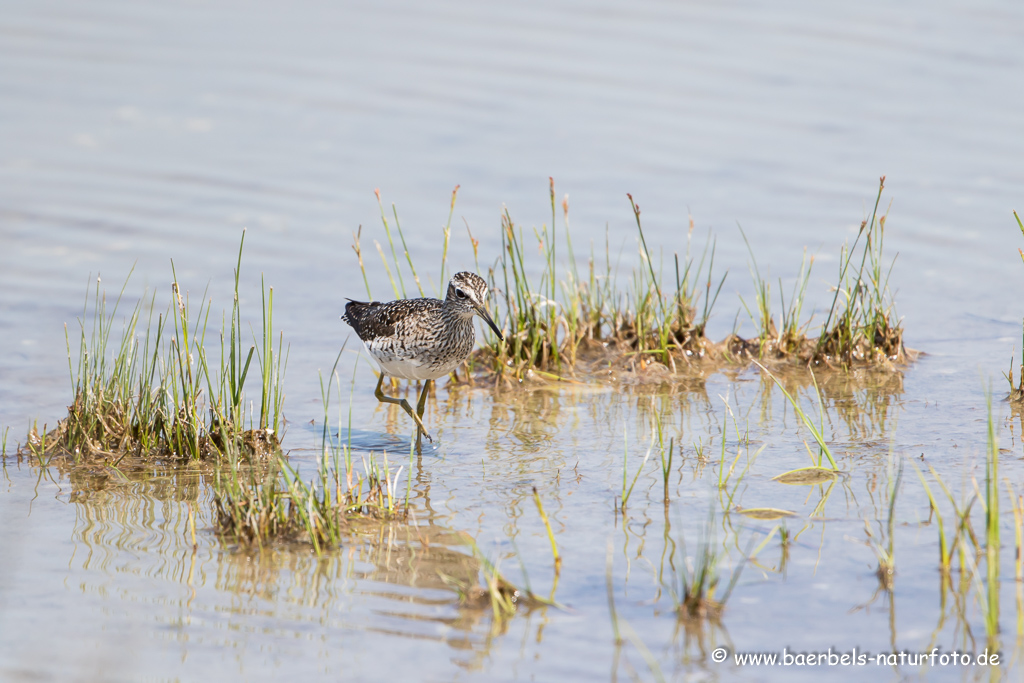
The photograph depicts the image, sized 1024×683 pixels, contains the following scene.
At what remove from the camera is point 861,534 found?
5.99 meters

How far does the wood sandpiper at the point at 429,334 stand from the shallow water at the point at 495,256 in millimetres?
528

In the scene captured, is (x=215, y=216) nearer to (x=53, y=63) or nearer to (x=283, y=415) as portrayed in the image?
(x=283, y=415)

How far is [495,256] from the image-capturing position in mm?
12242

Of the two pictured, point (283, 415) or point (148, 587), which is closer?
point (148, 587)

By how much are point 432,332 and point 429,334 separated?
3cm

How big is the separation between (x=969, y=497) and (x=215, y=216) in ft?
30.1

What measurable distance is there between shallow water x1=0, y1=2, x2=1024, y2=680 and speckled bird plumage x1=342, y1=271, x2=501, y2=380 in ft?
1.88

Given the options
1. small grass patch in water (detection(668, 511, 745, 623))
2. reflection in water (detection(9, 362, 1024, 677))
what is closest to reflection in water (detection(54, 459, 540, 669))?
reflection in water (detection(9, 362, 1024, 677))

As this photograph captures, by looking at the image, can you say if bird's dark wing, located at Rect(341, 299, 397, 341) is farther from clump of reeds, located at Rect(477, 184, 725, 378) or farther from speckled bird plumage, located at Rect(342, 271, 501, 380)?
clump of reeds, located at Rect(477, 184, 725, 378)

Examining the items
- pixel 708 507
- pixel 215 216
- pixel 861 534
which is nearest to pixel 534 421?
pixel 708 507

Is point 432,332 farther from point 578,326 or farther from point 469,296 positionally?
point 578,326

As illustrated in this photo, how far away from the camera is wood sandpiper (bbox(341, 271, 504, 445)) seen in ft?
26.6

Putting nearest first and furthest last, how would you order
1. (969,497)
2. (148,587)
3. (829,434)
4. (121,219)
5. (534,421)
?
(148,587) → (969,497) → (829,434) → (534,421) → (121,219)

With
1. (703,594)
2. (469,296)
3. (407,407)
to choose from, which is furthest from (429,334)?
(703,594)
